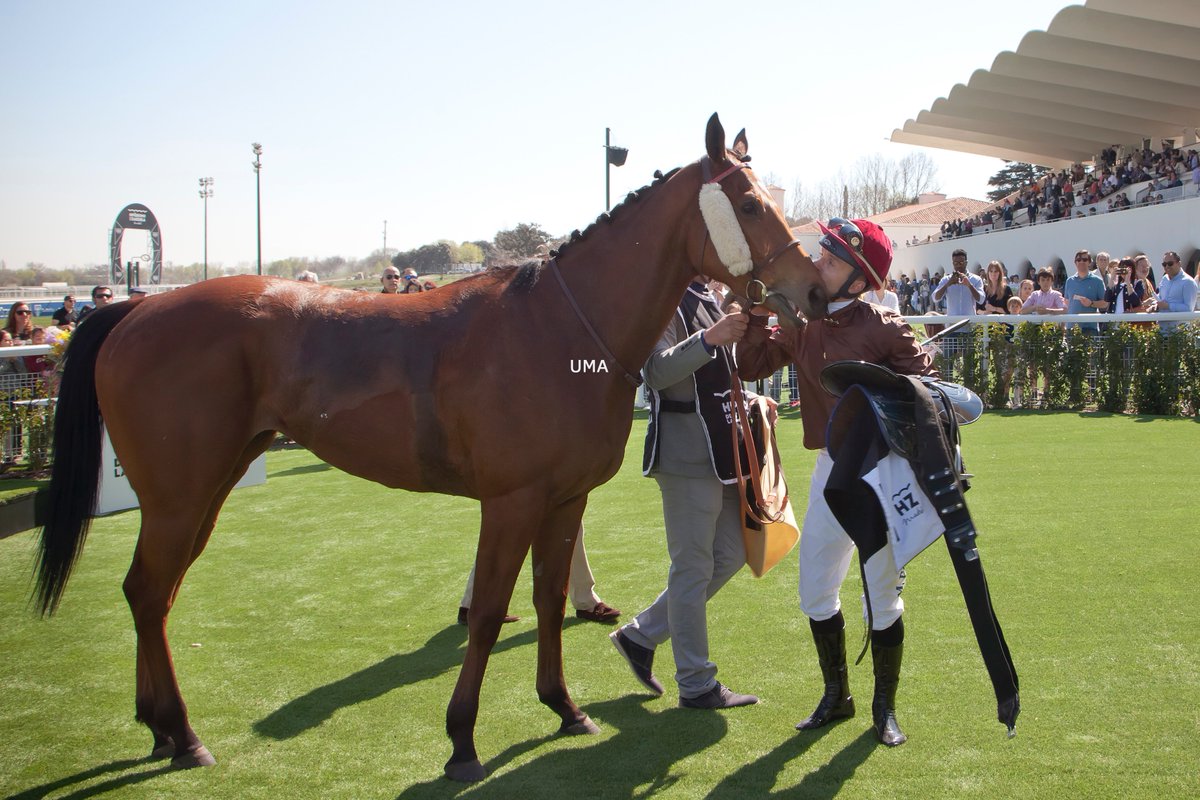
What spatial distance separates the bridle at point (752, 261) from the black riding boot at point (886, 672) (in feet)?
3.96

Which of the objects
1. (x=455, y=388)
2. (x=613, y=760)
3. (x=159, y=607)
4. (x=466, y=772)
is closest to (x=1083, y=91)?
(x=455, y=388)

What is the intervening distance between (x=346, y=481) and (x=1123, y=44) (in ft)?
81.8

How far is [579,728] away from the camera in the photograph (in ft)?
11.1

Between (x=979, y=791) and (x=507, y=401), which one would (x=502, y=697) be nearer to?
(x=507, y=401)

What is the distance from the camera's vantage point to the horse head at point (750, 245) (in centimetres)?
296

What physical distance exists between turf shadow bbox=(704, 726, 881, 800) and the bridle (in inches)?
59.3

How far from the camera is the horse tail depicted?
354 cm

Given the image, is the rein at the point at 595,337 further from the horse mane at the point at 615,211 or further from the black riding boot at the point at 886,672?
the black riding boot at the point at 886,672

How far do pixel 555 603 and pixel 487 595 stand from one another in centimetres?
41

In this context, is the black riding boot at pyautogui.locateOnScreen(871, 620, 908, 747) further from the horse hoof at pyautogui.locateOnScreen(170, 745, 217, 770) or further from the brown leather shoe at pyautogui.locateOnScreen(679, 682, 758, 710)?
the horse hoof at pyautogui.locateOnScreen(170, 745, 217, 770)

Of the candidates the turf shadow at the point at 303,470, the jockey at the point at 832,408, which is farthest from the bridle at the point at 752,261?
the turf shadow at the point at 303,470

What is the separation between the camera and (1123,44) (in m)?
24.4

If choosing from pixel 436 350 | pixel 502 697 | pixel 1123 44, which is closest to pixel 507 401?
pixel 436 350

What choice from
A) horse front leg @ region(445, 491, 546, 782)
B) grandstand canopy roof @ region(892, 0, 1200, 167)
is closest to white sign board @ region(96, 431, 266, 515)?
horse front leg @ region(445, 491, 546, 782)
